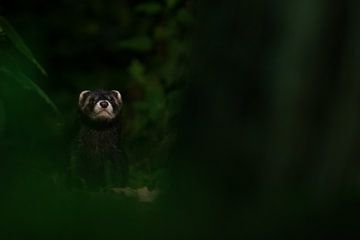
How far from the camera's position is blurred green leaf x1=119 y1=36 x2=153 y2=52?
935 cm

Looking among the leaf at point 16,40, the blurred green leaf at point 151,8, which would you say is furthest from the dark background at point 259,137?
the blurred green leaf at point 151,8

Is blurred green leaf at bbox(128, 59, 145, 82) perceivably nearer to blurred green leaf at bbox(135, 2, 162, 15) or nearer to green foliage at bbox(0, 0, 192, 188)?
green foliage at bbox(0, 0, 192, 188)

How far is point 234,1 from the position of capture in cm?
326

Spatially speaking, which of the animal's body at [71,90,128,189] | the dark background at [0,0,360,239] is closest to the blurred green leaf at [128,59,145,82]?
the animal's body at [71,90,128,189]

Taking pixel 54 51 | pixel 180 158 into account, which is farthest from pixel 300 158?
pixel 54 51

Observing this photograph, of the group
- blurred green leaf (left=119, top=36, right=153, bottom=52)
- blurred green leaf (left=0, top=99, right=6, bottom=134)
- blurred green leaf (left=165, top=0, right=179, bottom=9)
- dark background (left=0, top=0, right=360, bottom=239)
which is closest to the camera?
dark background (left=0, top=0, right=360, bottom=239)

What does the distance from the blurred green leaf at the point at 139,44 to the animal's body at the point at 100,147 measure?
7.49 feet

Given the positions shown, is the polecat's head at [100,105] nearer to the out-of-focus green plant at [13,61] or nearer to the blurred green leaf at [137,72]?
the out-of-focus green plant at [13,61]

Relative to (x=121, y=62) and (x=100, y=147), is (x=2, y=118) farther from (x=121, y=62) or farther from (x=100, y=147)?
(x=121, y=62)

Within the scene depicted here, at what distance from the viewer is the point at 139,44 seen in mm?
9422

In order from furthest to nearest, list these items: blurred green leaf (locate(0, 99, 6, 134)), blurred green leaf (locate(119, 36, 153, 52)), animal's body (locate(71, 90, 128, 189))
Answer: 1. blurred green leaf (locate(119, 36, 153, 52))
2. animal's body (locate(71, 90, 128, 189))
3. blurred green leaf (locate(0, 99, 6, 134))

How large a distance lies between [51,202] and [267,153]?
96 centimetres

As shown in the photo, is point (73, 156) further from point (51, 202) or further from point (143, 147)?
point (51, 202)

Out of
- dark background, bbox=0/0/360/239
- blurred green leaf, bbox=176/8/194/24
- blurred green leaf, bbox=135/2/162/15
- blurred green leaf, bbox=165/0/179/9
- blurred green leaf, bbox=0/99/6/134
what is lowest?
dark background, bbox=0/0/360/239
